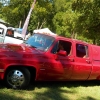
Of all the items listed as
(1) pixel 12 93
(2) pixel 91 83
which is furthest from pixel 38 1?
(1) pixel 12 93

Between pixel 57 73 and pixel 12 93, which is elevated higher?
pixel 57 73

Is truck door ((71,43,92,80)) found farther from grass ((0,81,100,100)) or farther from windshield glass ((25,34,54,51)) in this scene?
windshield glass ((25,34,54,51))

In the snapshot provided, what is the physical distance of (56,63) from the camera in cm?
762

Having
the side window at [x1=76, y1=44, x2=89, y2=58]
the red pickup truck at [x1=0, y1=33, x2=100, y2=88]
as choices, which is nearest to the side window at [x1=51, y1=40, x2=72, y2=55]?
the red pickup truck at [x1=0, y1=33, x2=100, y2=88]

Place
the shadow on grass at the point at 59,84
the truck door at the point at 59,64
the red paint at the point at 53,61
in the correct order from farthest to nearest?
the shadow on grass at the point at 59,84 < the truck door at the point at 59,64 < the red paint at the point at 53,61

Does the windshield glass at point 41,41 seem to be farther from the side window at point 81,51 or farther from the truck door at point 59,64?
the side window at point 81,51

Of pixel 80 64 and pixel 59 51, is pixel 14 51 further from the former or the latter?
pixel 80 64

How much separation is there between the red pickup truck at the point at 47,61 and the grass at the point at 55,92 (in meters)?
0.31

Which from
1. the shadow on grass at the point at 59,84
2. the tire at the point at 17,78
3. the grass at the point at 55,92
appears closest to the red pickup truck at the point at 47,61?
the tire at the point at 17,78

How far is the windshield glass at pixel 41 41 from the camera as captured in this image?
25.4 ft

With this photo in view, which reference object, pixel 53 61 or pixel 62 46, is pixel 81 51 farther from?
pixel 53 61

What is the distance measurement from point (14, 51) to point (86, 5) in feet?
37.0

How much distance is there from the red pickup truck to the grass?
314mm

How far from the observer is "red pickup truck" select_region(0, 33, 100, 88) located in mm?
6887
